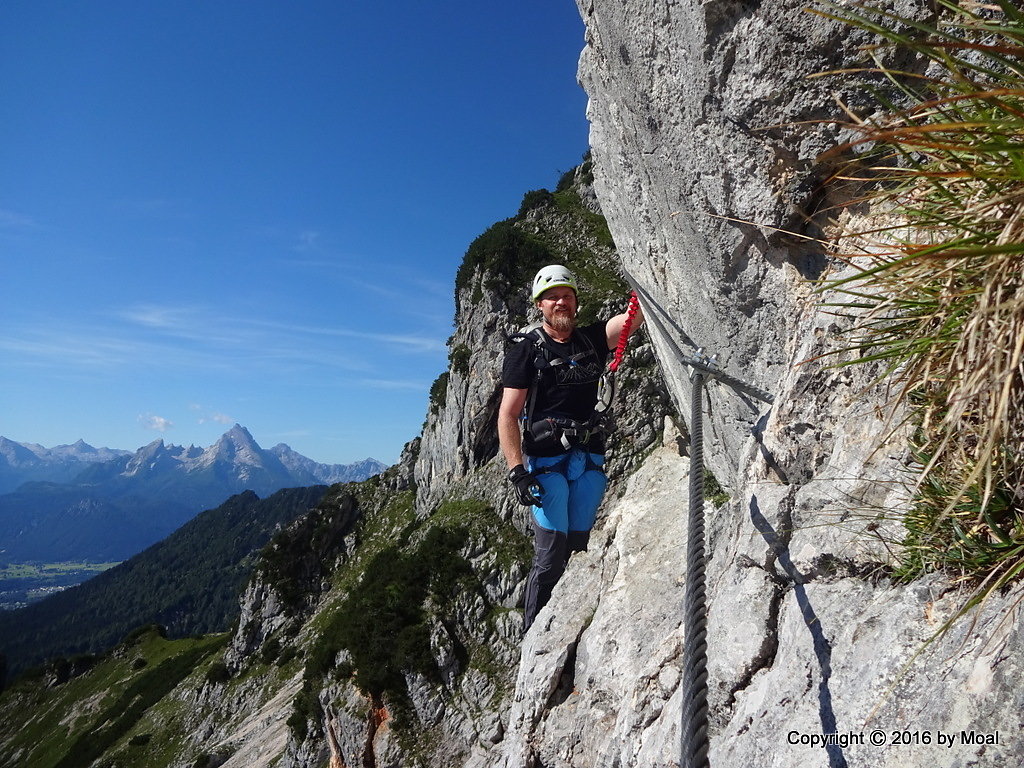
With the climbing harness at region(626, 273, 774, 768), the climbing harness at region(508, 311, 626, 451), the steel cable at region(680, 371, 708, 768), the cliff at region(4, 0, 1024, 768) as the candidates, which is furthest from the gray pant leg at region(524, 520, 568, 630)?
the steel cable at region(680, 371, 708, 768)

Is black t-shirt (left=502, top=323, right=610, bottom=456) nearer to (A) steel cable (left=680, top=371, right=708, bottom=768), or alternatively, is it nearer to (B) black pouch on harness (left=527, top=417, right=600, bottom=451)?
(B) black pouch on harness (left=527, top=417, right=600, bottom=451)

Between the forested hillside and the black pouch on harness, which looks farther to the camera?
the forested hillside

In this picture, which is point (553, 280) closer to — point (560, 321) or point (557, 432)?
point (560, 321)

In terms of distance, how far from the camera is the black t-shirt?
333 inches

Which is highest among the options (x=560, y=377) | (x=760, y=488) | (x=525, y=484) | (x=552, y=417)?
(x=560, y=377)

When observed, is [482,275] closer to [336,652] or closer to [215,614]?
[336,652]

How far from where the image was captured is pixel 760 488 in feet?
16.5

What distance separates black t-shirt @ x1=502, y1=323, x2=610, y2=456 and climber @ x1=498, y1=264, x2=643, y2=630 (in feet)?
0.05

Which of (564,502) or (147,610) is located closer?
(564,502)

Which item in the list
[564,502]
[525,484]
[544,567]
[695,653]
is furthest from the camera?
[544,567]

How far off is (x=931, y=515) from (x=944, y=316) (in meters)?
1.06

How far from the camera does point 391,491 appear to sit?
228ft

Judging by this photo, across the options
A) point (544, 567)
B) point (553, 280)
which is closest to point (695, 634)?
point (553, 280)

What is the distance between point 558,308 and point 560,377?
111 cm
